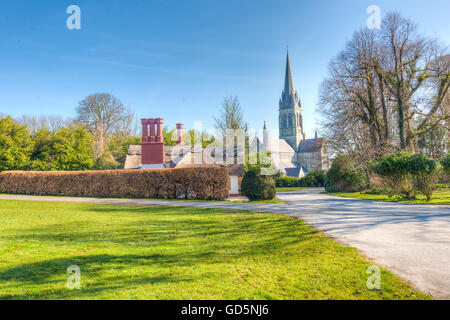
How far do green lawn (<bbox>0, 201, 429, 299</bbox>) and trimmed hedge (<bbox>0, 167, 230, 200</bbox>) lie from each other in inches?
409

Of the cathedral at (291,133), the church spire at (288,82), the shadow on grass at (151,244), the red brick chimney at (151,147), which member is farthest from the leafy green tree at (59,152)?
the church spire at (288,82)

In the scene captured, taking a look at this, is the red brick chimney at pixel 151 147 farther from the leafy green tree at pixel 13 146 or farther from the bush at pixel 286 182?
the bush at pixel 286 182

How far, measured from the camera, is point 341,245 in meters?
5.56

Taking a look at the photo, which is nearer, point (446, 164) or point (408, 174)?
point (446, 164)

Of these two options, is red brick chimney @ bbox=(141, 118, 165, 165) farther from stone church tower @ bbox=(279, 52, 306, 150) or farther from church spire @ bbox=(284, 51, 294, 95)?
stone church tower @ bbox=(279, 52, 306, 150)

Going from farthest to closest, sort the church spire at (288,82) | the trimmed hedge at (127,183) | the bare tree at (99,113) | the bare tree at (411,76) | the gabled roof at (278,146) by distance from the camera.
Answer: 1. the church spire at (288,82)
2. the gabled roof at (278,146)
3. the bare tree at (99,113)
4. the bare tree at (411,76)
5. the trimmed hedge at (127,183)

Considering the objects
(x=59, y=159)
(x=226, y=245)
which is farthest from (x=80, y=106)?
(x=226, y=245)

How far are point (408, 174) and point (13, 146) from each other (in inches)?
1295

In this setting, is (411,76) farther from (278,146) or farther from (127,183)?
(278,146)

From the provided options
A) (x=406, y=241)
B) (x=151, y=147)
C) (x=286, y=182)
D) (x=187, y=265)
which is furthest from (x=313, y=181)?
(x=187, y=265)

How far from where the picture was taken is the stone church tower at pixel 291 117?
3546 inches

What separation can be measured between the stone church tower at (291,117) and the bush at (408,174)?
7642 cm

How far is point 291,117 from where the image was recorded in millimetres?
93188
